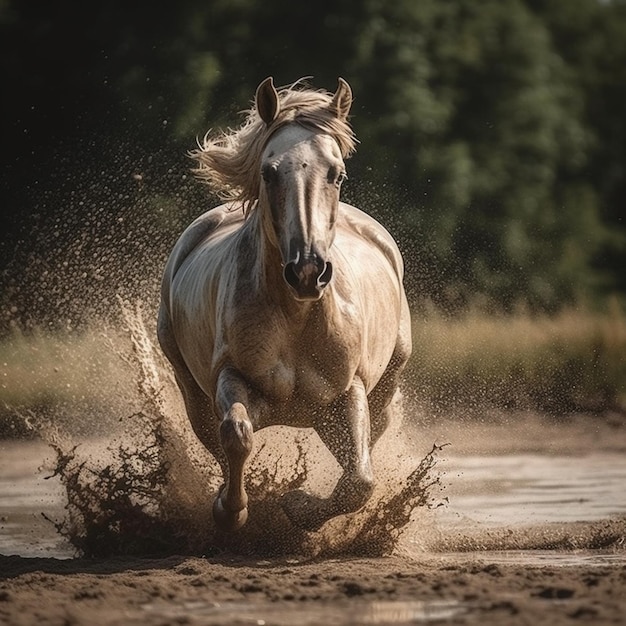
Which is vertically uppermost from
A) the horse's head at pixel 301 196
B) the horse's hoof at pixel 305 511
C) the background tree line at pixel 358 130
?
the background tree line at pixel 358 130

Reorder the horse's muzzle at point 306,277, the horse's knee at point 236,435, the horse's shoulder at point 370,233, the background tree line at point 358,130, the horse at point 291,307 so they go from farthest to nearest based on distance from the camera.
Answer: the background tree line at point 358,130, the horse's shoulder at point 370,233, the horse's knee at point 236,435, the horse at point 291,307, the horse's muzzle at point 306,277

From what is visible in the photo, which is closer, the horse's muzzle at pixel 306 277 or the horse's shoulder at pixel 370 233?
the horse's muzzle at pixel 306 277

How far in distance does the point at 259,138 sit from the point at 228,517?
180 cm

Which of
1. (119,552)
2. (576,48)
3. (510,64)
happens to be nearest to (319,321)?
(119,552)

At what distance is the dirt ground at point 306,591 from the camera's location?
6012 mm

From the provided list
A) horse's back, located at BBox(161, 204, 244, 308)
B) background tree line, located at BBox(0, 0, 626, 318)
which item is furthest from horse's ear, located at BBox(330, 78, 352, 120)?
background tree line, located at BBox(0, 0, 626, 318)

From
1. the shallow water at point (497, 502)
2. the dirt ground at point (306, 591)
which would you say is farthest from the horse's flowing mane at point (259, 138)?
the shallow water at point (497, 502)

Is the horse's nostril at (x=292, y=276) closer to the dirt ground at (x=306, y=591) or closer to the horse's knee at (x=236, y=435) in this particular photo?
the horse's knee at (x=236, y=435)

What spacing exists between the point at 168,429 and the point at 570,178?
70.2 feet

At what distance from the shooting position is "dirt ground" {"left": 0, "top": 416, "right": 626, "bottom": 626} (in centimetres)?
601

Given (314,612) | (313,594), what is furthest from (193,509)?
A: (314,612)

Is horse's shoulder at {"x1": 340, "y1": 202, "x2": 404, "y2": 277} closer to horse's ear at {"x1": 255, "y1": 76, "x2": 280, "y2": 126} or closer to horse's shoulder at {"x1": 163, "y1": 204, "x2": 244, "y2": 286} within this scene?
horse's shoulder at {"x1": 163, "y1": 204, "x2": 244, "y2": 286}

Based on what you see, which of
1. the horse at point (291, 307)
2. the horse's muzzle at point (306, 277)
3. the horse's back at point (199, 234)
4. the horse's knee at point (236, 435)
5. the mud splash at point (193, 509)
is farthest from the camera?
the horse's back at point (199, 234)

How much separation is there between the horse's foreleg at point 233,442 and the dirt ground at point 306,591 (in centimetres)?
24
